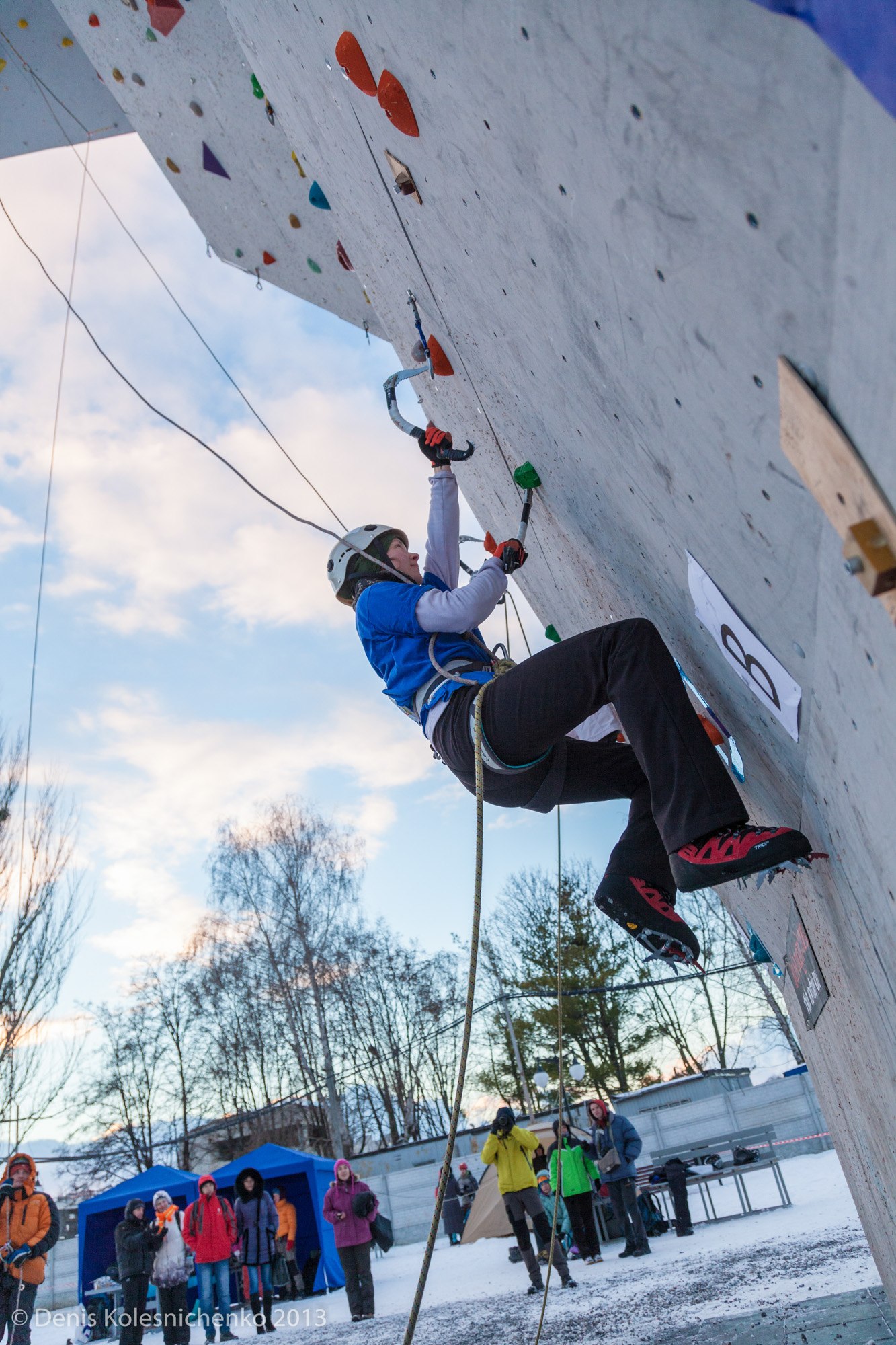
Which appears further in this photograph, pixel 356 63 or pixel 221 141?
pixel 221 141

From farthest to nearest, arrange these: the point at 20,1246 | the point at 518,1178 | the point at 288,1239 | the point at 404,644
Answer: the point at 288,1239
the point at 518,1178
the point at 20,1246
the point at 404,644

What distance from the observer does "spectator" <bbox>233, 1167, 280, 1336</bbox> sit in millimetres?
5887

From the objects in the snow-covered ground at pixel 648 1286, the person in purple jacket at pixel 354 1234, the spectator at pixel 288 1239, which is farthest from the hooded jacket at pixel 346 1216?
the spectator at pixel 288 1239

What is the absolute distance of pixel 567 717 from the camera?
5.91 feet

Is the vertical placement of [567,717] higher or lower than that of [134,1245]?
higher

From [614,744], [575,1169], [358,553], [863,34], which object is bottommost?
[575,1169]

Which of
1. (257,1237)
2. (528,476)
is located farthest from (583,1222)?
(528,476)

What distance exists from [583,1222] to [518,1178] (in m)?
0.58

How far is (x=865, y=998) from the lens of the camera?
5.22 feet

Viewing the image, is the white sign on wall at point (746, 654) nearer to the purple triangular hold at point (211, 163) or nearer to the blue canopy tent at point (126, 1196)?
the purple triangular hold at point (211, 163)

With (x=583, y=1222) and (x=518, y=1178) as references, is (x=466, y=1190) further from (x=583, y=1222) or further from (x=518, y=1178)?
(x=518, y=1178)

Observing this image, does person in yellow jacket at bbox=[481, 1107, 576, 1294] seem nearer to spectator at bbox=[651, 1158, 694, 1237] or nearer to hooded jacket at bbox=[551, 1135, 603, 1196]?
hooded jacket at bbox=[551, 1135, 603, 1196]

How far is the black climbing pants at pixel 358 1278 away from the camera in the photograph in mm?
5523

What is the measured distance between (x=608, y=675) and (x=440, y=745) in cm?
52
